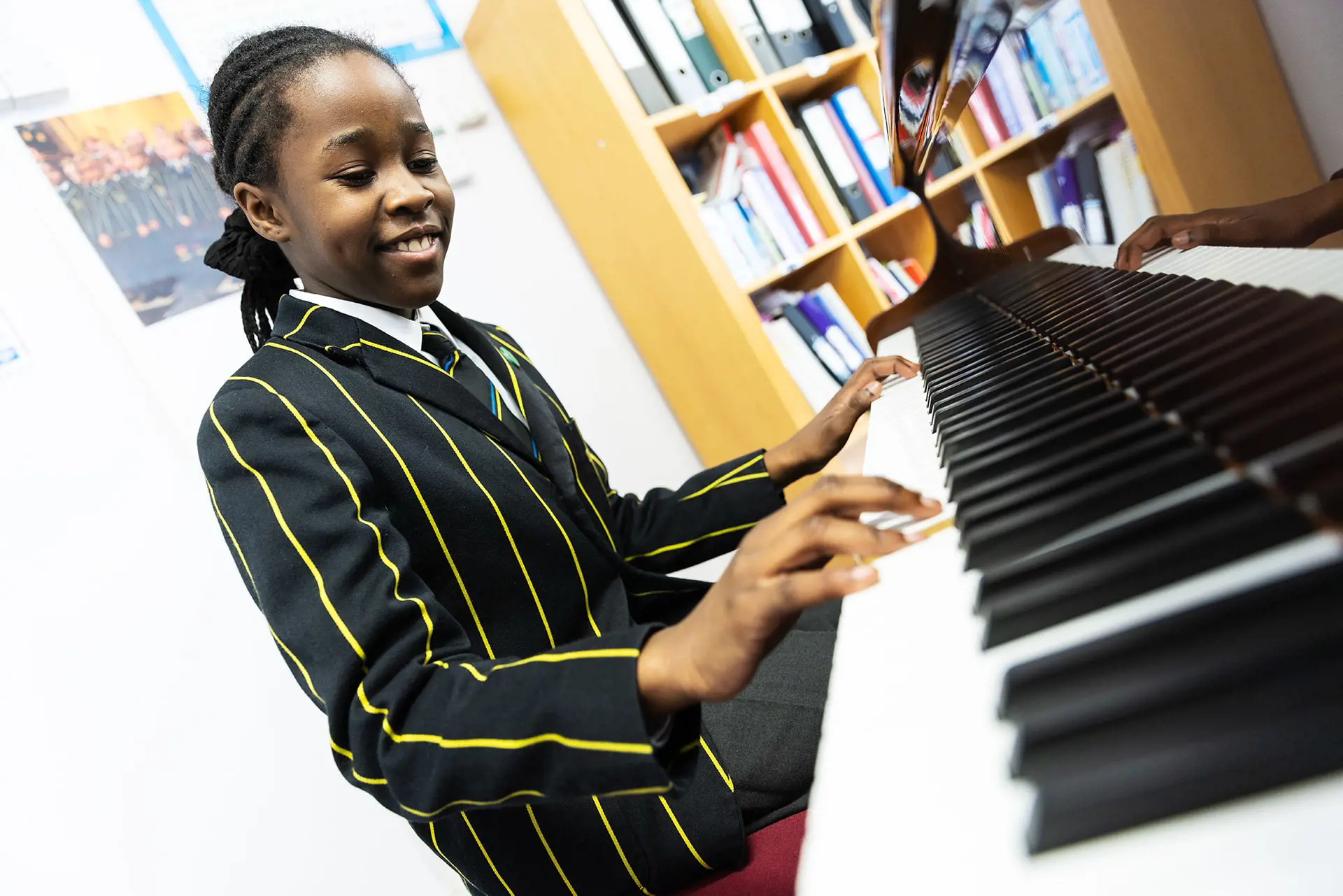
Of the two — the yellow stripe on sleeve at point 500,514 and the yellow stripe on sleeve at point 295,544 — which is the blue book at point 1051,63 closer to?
the yellow stripe on sleeve at point 500,514

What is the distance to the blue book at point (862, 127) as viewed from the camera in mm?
2143

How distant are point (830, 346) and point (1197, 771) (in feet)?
6.39

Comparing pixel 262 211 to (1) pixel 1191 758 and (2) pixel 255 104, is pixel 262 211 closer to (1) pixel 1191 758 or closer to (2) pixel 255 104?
(2) pixel 255 104

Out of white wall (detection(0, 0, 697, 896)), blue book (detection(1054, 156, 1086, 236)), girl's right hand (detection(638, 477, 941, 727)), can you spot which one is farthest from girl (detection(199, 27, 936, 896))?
blue book (detection(1054, 156, 1086, 236))

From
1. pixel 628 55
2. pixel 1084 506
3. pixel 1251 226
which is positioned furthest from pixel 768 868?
pixel 628 55

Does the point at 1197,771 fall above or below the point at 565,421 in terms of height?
below

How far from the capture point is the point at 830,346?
218 centimetres

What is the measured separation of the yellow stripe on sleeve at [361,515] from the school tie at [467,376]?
10.3 inches

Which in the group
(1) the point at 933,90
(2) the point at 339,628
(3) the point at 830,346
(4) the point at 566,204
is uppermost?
A: (4) the point at 566,204

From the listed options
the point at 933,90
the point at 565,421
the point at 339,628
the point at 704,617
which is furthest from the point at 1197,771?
the point at 565,421

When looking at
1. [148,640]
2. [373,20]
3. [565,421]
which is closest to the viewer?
[565,421]

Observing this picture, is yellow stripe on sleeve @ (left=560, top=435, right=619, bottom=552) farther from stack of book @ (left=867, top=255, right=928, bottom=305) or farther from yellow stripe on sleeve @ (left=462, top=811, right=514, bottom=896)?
stack of book @ (left=867, top=255, right=928, bottom=305)

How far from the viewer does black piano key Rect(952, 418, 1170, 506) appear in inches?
21.2

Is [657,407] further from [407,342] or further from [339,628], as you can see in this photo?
[339,628]
